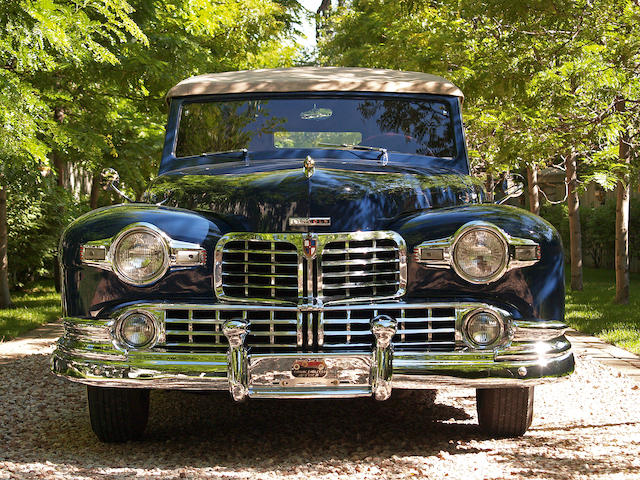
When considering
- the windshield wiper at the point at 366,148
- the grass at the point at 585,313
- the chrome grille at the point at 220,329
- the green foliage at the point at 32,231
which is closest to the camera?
the chrome grille at the point at 220,329

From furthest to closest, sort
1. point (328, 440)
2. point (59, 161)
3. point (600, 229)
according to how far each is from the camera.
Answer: point (600, 229) < point (59, 161) < point (328, 440)

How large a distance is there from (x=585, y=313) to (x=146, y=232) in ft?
27.7

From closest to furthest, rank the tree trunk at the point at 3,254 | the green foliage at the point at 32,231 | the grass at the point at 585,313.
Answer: the grass at the point at 585,313
the tree trunk at the point at 3,254
the green foliage at the point at 32,231


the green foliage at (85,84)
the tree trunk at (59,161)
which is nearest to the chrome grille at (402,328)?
the green foliage at (85,84)

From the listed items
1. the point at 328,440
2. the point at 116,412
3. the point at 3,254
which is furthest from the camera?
the point at 3,254

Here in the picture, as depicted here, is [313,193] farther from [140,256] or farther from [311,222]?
[140,256]

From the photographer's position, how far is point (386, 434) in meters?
4.79

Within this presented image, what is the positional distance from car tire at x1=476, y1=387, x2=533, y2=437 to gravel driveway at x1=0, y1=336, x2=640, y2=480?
0.25 feet

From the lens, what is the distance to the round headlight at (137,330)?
399 cm

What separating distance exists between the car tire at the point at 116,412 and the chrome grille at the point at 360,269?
1192 mm

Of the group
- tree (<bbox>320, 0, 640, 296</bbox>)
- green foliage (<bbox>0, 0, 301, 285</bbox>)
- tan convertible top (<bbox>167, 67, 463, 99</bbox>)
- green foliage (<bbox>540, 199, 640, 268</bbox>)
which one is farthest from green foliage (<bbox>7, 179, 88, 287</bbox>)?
green foliage (<bbox>540, 199, 640, 268</bbox>)

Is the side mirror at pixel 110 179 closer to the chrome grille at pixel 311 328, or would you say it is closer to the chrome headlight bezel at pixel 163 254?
the chrome headlight bezel at pixel 163 254

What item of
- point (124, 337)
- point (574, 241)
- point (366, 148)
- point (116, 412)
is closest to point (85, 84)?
point (366, 148)

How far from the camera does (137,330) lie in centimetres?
400
